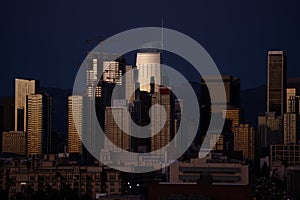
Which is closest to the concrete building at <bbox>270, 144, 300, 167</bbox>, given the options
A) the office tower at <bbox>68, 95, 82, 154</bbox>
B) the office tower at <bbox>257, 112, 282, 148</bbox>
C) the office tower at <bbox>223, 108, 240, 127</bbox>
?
the office tower at <bbox>257, 112, 282, 148</bbox>

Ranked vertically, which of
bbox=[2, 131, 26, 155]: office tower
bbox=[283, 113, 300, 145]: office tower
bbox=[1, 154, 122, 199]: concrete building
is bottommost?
bbox=[1, 154, 122, 199]: concrete building

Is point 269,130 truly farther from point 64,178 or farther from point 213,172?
point 64,178

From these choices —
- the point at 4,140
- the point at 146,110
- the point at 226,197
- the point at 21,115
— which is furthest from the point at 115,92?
the point at 226,197

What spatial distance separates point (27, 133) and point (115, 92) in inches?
441

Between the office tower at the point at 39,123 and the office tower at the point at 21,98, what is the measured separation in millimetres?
394

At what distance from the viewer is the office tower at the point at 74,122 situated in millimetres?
57250

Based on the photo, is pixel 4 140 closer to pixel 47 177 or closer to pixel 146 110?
pixel 146 110

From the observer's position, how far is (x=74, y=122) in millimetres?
65625

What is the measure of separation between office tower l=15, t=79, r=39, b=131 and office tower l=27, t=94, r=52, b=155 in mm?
394

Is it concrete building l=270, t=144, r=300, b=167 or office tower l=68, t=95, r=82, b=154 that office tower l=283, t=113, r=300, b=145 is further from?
office tower l=68, t=95, r=82, b=154

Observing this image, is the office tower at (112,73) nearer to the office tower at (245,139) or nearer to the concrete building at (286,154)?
the office tower at (245,139)

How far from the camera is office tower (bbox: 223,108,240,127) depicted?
76.6 metres

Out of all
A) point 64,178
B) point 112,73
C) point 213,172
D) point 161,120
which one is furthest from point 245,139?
point 64,178

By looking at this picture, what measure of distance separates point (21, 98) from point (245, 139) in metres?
16.9
